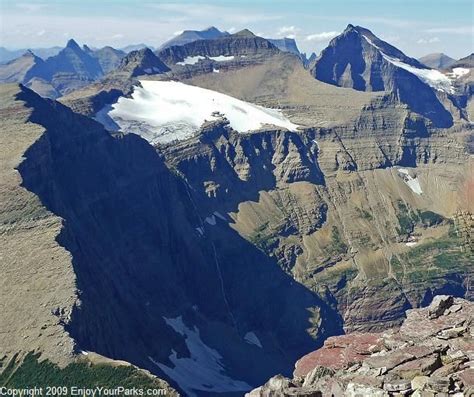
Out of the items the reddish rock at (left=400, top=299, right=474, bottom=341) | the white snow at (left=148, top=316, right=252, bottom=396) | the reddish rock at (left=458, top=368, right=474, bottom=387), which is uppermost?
the reddish rock at (left=458, top=368, right=474, bottom=387)

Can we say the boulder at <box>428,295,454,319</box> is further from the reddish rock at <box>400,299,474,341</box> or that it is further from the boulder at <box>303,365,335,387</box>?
the boulder at <box>303,365,335,387</box>

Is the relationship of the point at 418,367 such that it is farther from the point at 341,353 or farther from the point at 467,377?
the point at 341,353

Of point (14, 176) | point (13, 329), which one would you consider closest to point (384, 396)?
point (13, 329)

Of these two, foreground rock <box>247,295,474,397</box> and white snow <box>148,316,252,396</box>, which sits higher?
foreground rock <box>247,295,474,397</box>

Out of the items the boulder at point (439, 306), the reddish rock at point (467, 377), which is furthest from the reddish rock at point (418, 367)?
the boulder at point (439, 306)

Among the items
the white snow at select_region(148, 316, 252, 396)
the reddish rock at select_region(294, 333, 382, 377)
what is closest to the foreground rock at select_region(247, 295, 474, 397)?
the reddish rock at select_region(294, 333, 382, 377)

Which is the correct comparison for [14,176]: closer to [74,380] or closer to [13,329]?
[13,329]

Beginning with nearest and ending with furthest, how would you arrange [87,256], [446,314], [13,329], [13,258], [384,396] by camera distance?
[384,396], [446,314], [13,329], [13,258], [87,256]
